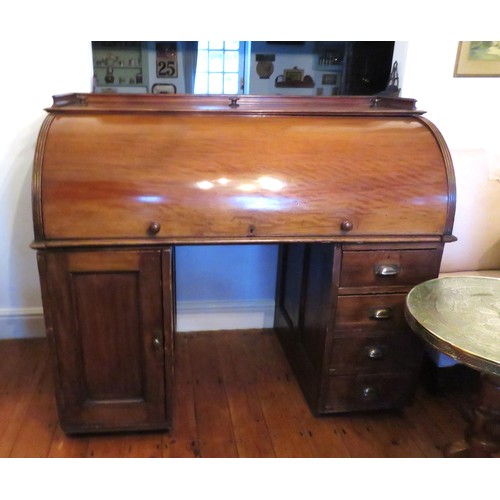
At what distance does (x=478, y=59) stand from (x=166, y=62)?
253 cm

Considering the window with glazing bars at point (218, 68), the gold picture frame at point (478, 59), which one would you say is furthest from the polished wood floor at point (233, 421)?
the window with glazing bars at point (218, 68)

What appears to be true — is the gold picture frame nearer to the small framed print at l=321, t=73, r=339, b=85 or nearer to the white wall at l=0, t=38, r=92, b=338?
the white wall at l=0, t=38, r=92, b=338

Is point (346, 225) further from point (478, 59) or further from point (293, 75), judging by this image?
point (293, 75)

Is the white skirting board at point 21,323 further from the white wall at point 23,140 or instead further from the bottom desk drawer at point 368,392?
the bottom desk drawer at point 368,392

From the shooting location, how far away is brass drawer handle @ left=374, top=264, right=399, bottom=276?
1.52 m

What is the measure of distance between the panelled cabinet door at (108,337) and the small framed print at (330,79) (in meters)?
3.05

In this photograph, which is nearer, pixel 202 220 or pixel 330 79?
pixel 202 220

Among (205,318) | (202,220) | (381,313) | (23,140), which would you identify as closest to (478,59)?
(381,313)

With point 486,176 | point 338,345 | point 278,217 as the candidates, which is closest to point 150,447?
point 338,345

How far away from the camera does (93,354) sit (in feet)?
4.90

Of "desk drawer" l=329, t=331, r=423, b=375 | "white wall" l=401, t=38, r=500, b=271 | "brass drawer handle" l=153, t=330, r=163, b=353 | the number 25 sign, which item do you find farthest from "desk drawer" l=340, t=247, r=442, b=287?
the number 25 sign

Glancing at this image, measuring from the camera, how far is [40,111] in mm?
1878

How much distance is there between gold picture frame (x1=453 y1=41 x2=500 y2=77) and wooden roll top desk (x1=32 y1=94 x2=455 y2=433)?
0.57 m

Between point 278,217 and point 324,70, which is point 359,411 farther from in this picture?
point 324,70
